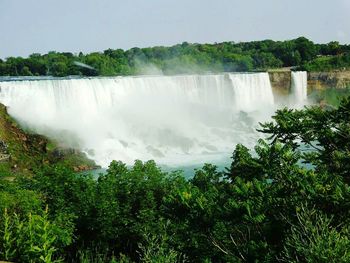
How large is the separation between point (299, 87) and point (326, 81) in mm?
3570

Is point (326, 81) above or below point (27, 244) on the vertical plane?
below

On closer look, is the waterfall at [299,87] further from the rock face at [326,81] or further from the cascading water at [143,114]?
the cascading water at [143,114]

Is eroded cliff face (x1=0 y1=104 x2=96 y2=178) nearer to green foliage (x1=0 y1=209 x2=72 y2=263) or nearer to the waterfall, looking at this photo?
green foliage (x1=0 y1=209 x2=72 y2=263)

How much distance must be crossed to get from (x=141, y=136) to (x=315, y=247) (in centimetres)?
2871

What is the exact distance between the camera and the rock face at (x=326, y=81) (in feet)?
173

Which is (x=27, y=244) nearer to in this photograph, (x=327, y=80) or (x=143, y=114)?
(x=143, y=114)

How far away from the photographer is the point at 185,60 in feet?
225

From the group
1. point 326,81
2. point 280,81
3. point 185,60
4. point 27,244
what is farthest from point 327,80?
point 27,244

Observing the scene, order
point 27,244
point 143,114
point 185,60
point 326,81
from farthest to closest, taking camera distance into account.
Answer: point 185,60 → point 326,81 → point 143,114 → point 27,244

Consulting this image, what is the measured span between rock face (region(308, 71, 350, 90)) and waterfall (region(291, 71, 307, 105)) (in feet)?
3.46

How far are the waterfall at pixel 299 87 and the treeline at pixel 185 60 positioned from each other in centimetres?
631

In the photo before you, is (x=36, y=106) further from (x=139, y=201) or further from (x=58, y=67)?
(x=58, y=67)

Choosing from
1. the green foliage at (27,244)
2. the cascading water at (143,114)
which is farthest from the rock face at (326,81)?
the green foliage at (27,244)

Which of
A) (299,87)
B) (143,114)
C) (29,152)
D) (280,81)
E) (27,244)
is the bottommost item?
(299,87)
